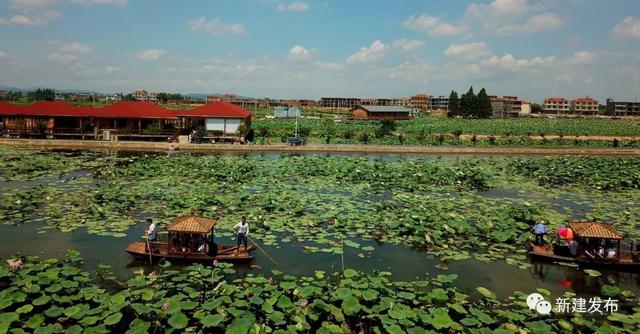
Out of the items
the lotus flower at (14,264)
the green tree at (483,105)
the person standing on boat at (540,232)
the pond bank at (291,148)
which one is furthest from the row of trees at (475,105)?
the lotus flower at (14,264)

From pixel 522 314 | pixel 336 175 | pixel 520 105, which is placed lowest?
pixel 522 314

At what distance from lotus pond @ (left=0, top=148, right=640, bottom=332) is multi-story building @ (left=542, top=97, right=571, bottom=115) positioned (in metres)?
120

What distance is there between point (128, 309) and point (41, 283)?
2.13 metres

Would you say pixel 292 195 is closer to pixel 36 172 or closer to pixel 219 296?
pixel 219 296

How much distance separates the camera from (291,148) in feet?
118

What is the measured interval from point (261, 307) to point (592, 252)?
922 centimetres

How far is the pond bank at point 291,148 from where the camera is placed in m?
33.8

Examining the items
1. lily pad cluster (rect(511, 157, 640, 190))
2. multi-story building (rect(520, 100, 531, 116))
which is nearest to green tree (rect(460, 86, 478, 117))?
multi-story building (rect(520, 100, 531, 116))

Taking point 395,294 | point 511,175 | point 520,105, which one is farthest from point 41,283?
point 520,105

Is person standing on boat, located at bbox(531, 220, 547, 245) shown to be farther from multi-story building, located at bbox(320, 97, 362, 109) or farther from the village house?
multi-story building, located at bbox(320, 97, 362, 109)

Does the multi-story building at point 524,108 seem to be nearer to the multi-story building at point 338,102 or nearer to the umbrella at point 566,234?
the multi-story building at point 338,102

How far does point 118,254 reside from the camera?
12109mm

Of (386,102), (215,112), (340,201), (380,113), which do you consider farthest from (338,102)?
(340,201)

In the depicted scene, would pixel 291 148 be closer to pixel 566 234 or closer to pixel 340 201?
pixel 340 201
